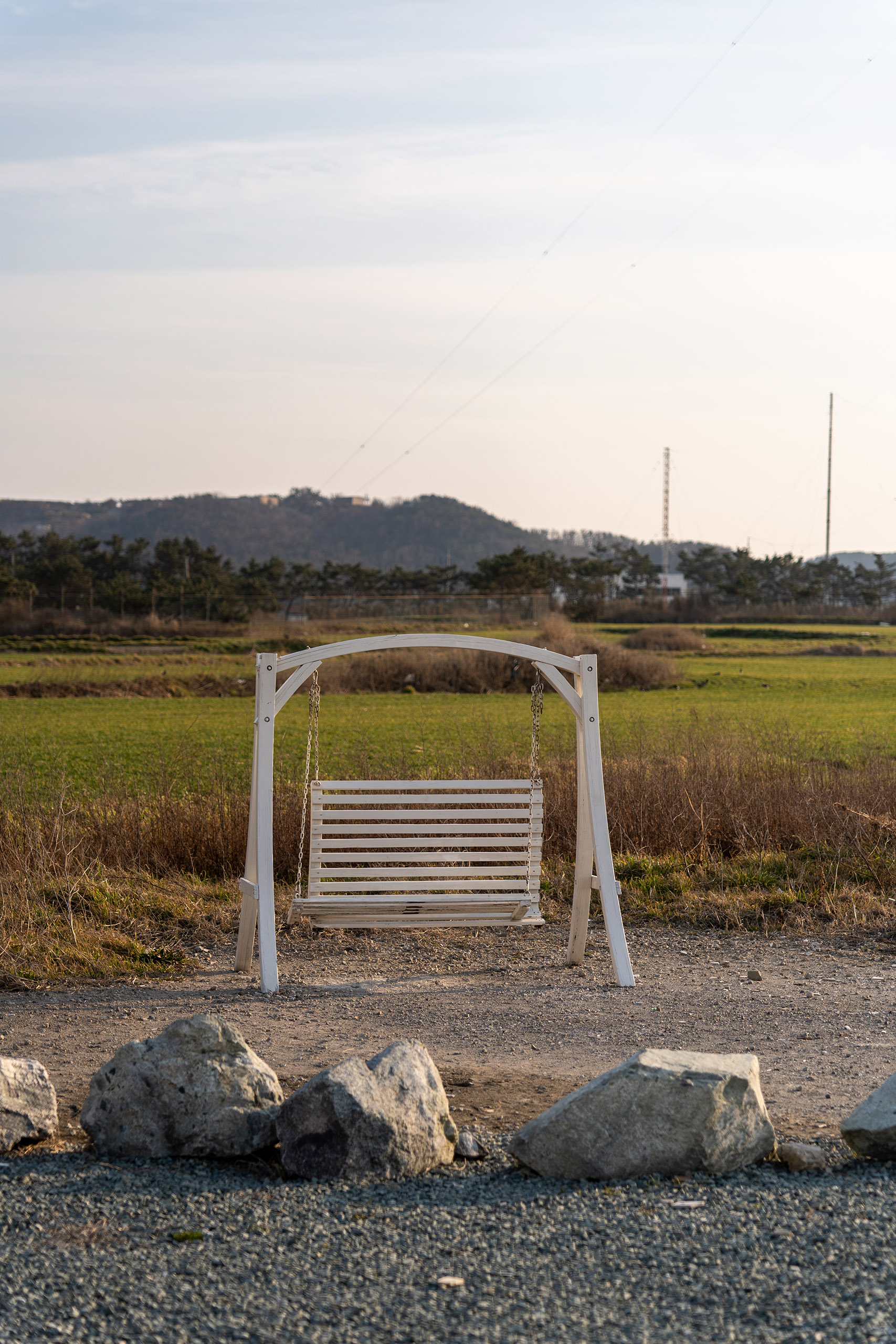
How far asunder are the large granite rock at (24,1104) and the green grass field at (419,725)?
A: 5.90 meters

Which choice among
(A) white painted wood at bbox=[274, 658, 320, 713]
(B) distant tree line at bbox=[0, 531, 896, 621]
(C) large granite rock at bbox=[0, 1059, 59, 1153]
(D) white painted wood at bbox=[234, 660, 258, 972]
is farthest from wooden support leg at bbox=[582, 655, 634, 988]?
(B) distant tree line at bbox=[0, 531, 896, 621]

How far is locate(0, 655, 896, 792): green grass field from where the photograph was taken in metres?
14.0

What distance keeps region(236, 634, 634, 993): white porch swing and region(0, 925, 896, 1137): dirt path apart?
0.30 metres

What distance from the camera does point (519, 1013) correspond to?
5500mm

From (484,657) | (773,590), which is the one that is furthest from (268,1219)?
Answer: (773,590)

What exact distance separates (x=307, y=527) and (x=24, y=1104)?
159 meters

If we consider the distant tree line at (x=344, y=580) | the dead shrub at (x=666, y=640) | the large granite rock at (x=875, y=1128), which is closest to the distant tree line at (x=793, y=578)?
the distant tree line at (x=344, y=580)

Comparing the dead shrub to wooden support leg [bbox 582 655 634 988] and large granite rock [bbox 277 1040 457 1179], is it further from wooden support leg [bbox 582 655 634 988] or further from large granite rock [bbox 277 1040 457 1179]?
large granite rock [bbox 277 1040 457 1179]

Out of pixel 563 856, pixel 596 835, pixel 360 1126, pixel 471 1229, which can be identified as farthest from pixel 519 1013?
pixel 563 856

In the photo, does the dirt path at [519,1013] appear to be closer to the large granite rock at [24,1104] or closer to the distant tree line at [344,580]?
the large granite rock at [24,1104]

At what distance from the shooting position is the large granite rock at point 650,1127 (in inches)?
139

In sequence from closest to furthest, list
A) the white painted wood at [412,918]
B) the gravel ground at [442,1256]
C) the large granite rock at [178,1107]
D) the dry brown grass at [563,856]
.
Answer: the gravel ground at [442,1256] < the large granite rock at [178,1107] < the white painted wood at [412,918] < the dry brown grass at [563,856]

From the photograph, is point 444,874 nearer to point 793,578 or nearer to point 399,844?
point 399,844

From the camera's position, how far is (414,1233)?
3.20m
